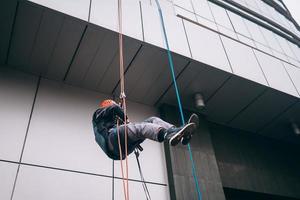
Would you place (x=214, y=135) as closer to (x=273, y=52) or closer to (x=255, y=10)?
(x=273, y=52)

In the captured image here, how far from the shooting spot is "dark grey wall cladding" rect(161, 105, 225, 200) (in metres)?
5.97

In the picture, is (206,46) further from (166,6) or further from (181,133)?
(181,133)

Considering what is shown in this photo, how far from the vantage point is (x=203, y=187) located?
6203 millimetres

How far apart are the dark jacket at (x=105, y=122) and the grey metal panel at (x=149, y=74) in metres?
2.06

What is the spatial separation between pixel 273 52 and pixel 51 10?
22.6ft

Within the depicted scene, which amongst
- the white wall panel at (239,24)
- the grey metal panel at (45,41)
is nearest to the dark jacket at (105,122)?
the grey metal panel at (45,41)

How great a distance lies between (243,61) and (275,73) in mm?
1162

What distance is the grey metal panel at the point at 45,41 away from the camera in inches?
212

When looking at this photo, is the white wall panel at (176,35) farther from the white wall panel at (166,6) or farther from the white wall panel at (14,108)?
the white wall panel at (14,108)

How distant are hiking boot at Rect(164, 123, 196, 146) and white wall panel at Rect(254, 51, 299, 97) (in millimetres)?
4564

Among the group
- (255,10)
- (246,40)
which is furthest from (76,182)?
(255,10)

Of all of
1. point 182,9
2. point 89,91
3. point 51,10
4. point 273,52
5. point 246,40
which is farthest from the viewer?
point 273,52

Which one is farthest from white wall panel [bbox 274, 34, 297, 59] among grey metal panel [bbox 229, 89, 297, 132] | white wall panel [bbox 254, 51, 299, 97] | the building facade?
grey metal panel [bbox 229, 89, 297, 132]

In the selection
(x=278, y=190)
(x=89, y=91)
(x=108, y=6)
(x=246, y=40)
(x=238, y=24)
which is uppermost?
(x=238, y=24)
